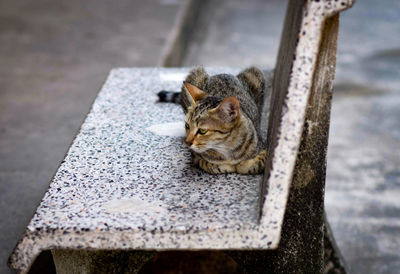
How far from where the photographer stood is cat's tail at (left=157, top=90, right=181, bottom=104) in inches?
96.0

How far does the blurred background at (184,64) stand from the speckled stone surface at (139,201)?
0.67m

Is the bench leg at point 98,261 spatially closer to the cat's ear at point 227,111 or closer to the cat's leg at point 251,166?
the cat's leg at point 251,166

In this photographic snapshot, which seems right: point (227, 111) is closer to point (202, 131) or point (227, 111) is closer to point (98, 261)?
point (202, 131)

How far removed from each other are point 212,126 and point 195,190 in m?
0.24

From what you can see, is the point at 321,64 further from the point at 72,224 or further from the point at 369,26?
the point at 369,26

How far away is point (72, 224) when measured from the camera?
4.85ft

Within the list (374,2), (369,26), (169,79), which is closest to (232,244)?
(169,79)

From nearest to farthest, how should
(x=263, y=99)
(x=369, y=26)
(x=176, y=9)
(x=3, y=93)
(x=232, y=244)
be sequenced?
(x=232, y=244)
(x=263, y=99)
(x=3, y=93)
(x=176, y=9)
(x=369, y=26)

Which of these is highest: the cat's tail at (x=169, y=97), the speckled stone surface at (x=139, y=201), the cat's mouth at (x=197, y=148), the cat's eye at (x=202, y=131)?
the cat's eye at (x=202, y=131)

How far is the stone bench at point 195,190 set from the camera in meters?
1.39

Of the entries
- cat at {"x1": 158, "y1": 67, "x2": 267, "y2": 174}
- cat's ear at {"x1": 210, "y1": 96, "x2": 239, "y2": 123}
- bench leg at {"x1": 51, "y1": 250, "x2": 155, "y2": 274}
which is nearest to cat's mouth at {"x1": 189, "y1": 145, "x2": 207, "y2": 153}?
cat at {"x1": 158, "y1": 67, "x2": 267, "y2": 174}

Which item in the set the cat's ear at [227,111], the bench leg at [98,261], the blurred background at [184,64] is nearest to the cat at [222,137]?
the cat's ear at [227,111]

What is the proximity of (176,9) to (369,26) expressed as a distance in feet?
8.24

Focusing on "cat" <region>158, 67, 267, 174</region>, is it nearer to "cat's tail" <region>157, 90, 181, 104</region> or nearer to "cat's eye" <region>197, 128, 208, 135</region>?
"cat's eye" <region>197, 128, 208, 135</region>
